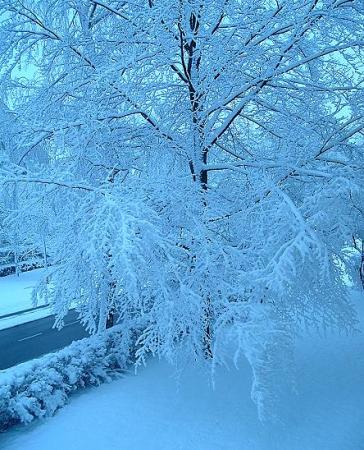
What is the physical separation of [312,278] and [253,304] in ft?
2.35

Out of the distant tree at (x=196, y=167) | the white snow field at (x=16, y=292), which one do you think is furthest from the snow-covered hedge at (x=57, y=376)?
the white snow field at (x=16, y=292)

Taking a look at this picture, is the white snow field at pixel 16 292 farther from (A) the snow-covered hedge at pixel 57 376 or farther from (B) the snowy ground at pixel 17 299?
(A) the snow-covered hedge at pixel 57 376

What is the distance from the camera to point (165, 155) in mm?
6523

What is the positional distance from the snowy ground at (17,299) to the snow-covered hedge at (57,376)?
11.4ft

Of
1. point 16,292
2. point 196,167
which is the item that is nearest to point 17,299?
point 16,292

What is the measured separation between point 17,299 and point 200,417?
50.7 feet

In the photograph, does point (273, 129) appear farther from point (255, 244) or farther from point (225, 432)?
point (225, 432)

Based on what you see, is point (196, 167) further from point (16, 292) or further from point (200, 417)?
point (16, 292)

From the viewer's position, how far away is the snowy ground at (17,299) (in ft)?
48.0

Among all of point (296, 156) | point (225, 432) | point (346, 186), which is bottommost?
point (225, 432)

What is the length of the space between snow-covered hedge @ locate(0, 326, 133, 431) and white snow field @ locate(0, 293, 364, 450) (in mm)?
187

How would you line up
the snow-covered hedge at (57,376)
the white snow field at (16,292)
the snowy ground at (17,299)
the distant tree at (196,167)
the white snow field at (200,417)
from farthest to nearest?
the white snow field at (16,292), the snowy ground at (17,299), the snow-covered hedge at (57,376), the white snow field at (200,417), the distant tree at (196,167)

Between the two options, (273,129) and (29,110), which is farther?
(273,129)

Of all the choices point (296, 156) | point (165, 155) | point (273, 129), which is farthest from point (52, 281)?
point (273, 129)
